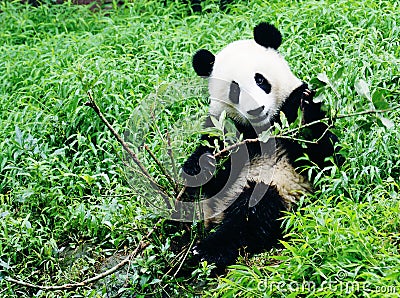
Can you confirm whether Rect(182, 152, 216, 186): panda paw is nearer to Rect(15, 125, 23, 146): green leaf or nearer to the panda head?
the panda head

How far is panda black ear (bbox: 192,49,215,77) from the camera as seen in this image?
4684 mm

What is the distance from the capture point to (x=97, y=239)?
4727 millimetres

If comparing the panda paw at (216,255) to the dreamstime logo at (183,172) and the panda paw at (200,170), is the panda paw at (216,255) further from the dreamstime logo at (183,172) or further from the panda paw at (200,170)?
the panda paw at (200,170)

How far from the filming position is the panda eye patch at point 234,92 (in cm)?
453

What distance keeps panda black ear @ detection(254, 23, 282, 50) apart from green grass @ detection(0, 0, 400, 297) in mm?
506

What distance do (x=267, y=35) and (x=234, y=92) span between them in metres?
0.45

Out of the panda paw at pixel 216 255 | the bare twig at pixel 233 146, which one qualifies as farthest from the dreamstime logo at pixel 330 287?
the bare twig at pixel 233 146

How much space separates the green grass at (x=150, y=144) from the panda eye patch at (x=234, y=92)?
29 cm

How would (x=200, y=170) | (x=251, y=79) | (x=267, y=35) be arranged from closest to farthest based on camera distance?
1. (x=200, y=170)
2. (x=251, y=79)
3. (x=267, y=35)

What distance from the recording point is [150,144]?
521 cm

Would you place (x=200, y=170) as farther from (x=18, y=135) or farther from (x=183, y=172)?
→ (x=18, y=135)

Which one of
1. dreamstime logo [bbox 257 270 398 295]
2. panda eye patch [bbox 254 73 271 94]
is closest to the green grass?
dreamstime logo [bbox 257 270 398 295]

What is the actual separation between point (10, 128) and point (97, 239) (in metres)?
1.49

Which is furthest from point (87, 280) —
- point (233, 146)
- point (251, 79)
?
point (251, 79)
